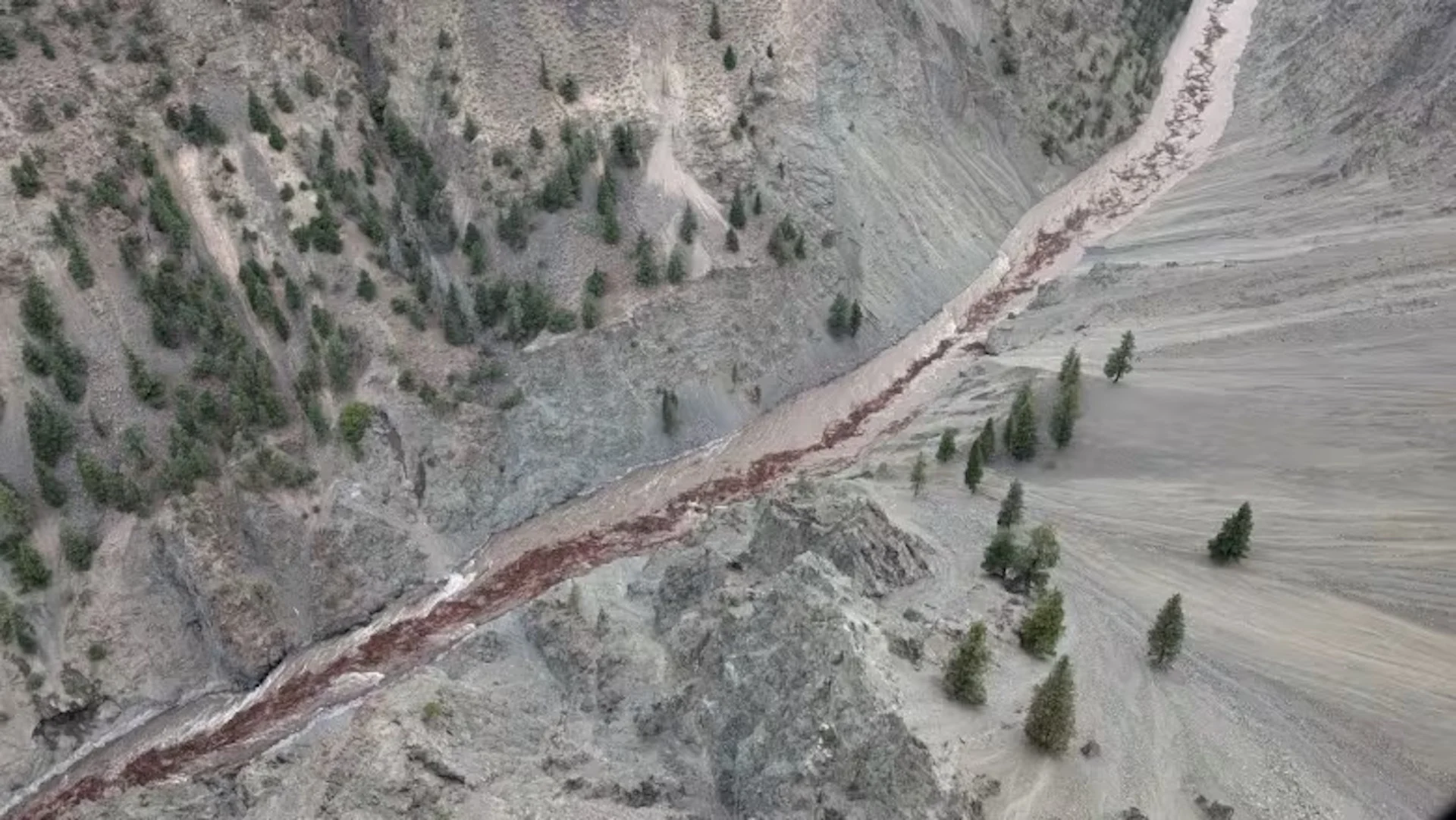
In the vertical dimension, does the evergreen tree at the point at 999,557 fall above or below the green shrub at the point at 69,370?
below

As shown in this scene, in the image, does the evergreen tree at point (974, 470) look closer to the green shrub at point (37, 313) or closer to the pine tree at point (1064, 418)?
the pine tree at point (1064, 418)

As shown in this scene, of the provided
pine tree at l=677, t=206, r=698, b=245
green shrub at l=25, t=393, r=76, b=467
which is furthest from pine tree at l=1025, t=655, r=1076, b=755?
green shrub at l=25, t=393, r=76, b=467

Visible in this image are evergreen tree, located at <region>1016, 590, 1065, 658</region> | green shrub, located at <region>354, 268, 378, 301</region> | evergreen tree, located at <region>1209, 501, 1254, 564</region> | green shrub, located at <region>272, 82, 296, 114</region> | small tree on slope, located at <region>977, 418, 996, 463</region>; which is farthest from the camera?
green shrub, located at <region>272, 82, 296, 114</region>

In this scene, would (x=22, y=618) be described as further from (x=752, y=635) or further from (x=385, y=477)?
(x=752, y=635)

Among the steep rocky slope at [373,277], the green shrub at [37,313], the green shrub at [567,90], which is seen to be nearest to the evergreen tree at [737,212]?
the steep rocky slope at [373,277]

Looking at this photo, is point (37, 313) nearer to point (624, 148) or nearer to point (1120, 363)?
point (624, 148)

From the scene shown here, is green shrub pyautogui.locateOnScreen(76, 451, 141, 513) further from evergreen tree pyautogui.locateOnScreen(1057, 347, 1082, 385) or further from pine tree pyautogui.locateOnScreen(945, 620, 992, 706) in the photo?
evergreen tree pyautogui.locateOnScreen(1057, 347, 1082, 385)
